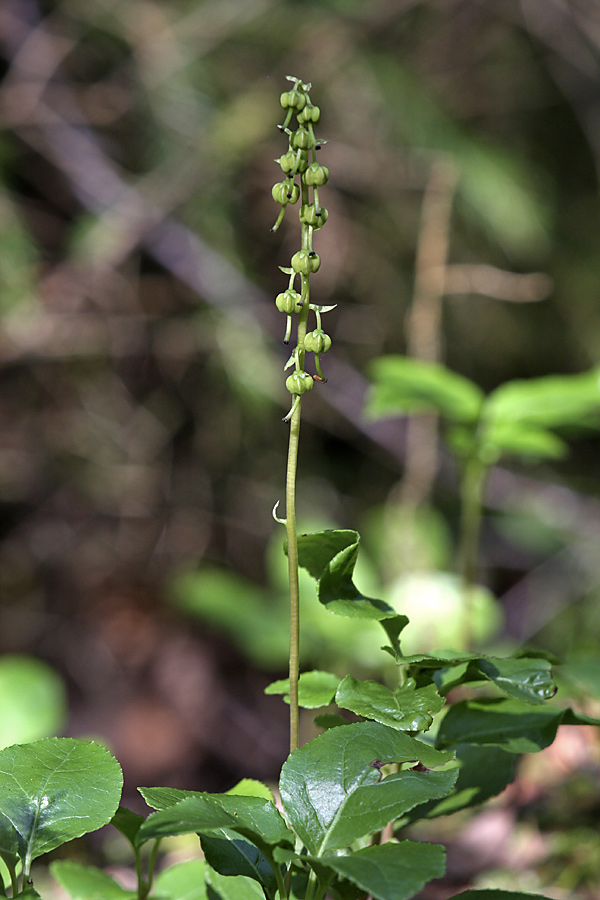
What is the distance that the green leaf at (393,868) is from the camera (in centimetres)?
39

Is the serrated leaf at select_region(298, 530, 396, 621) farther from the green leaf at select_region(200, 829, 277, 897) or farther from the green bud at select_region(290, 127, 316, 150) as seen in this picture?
the green bud at select_region(290, 127, 316, 150)

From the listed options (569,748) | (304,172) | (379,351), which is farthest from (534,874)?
(379,351)

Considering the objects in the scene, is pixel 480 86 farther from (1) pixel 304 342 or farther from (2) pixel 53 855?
(2) pixel 53 855

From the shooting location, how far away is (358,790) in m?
0.50

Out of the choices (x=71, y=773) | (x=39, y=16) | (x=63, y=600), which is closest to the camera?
(x=71, y=773)

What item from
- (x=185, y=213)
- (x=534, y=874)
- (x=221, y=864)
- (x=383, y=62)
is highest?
(x=383, y=62)

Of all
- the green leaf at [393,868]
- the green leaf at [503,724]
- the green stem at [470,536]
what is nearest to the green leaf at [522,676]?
the green leaf at [503,724]

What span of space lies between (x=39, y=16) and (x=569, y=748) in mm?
2415

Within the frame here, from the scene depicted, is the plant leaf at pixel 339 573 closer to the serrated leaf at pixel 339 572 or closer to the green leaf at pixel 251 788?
the serrated leaf at pixel 339 572

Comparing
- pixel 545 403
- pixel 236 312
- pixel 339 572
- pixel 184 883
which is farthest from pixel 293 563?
pixel 236 312

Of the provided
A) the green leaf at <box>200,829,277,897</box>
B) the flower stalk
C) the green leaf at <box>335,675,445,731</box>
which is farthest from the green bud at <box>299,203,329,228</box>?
the green leaf at <box>200,829,277,897</box>

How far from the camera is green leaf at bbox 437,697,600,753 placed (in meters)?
0.61

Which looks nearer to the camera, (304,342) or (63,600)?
(304,342)

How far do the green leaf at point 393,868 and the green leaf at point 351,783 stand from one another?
0.03 m
